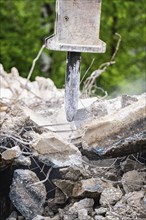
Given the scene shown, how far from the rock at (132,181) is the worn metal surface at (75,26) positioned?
0.60 meters

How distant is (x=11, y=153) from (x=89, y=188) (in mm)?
356

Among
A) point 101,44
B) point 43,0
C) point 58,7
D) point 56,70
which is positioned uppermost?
point 58,7

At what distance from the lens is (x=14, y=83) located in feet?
13.6

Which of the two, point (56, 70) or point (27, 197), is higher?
point (27, 197)

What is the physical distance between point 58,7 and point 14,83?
5.38 feet

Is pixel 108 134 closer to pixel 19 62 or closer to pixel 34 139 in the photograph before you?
pixel 34 139

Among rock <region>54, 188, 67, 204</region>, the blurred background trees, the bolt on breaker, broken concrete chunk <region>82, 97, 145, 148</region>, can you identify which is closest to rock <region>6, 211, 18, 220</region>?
rock <region>54, 188, 67, 204</region>

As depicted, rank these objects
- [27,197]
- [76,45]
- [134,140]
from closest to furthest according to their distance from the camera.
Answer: [134,140] < [27,197] < [76,45]

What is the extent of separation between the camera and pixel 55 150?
2355 mm

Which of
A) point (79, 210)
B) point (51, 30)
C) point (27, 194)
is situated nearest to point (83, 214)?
point (79, 210)

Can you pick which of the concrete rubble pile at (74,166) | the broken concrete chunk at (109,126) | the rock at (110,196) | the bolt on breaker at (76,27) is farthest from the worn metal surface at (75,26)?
the rock at (110,196)

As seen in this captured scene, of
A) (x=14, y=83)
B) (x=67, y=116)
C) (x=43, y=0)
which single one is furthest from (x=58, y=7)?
(x=43, y=0)

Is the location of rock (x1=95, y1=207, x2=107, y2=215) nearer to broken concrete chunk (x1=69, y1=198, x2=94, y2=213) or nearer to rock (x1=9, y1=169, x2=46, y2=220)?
broken concrete chunk (x1=69, y1=198, x2=94, y2=213)

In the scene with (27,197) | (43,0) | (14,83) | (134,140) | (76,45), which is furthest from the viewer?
(43,0)
